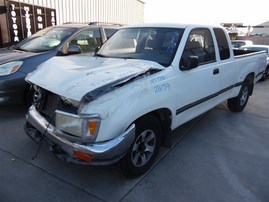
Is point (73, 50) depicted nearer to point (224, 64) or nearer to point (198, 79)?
point (198, 79)

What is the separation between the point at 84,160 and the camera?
2492mm

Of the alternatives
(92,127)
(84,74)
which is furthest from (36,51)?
(92,127)

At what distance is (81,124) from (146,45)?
1.74 meters

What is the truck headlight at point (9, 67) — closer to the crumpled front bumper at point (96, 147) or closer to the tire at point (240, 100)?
the crumpled front bumper at point (96, 147)

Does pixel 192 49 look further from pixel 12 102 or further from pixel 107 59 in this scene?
pixel 12 102

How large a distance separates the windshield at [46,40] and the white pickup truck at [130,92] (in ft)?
5.87

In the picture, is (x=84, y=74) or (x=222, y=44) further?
(x=222, y=44)

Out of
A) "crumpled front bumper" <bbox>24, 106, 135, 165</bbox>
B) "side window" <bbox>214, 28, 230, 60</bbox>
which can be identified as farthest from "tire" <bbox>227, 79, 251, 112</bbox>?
"crumpled front bumper" <bbox>24, 106, 135, 165</bbox>

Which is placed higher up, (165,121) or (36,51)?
(36,51)

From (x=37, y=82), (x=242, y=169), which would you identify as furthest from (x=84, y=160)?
(x=242, y=169)

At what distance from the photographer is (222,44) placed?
442 cm

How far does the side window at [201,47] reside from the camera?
141 inches

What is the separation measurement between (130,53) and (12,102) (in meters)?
2.42

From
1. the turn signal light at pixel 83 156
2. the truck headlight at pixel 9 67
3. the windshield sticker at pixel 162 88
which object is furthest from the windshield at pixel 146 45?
the truck headlight at pixel 9 67
